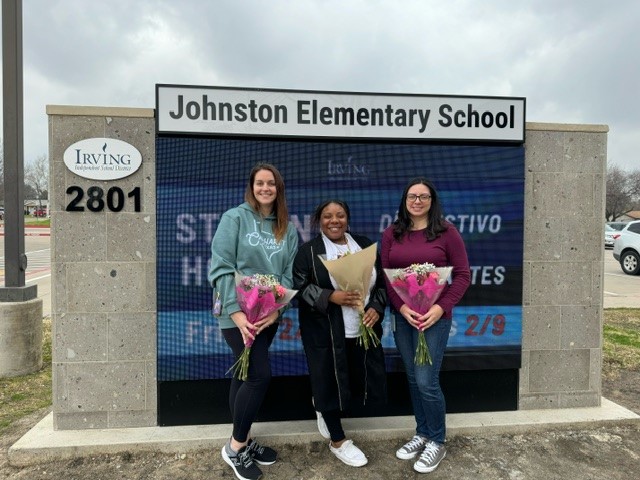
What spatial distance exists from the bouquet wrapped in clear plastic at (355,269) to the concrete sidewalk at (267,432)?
4.27 feet

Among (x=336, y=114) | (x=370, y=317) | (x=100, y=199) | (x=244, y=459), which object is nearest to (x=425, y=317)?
(x=370, y=317)

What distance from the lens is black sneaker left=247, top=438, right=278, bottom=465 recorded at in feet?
10.7

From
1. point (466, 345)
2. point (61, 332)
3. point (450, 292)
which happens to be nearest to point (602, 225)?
point (466, 345)

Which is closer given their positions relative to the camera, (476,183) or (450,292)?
(450,292)

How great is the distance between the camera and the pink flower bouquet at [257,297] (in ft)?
8.95

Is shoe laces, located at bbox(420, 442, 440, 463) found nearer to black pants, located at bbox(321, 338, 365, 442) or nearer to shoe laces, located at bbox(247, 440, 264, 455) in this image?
black pants, located at bbox(321, 338, 365, 442)

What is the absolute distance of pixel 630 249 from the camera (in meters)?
14.3

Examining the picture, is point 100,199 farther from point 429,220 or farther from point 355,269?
point 429,220

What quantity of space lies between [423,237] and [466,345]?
1.36 metres

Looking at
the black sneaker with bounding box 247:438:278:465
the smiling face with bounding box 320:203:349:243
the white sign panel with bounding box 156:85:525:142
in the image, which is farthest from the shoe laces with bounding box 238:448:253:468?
the white sign panel with bounding box 156:85:525:142

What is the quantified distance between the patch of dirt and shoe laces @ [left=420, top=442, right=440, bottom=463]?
0.34 feet

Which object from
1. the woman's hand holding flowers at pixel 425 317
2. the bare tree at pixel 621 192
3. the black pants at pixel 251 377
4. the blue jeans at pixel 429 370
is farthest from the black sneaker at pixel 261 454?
the bare tree at pixel 621 192

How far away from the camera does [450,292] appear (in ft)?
9.95

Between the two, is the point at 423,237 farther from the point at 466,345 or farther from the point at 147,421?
the point at 147,421
